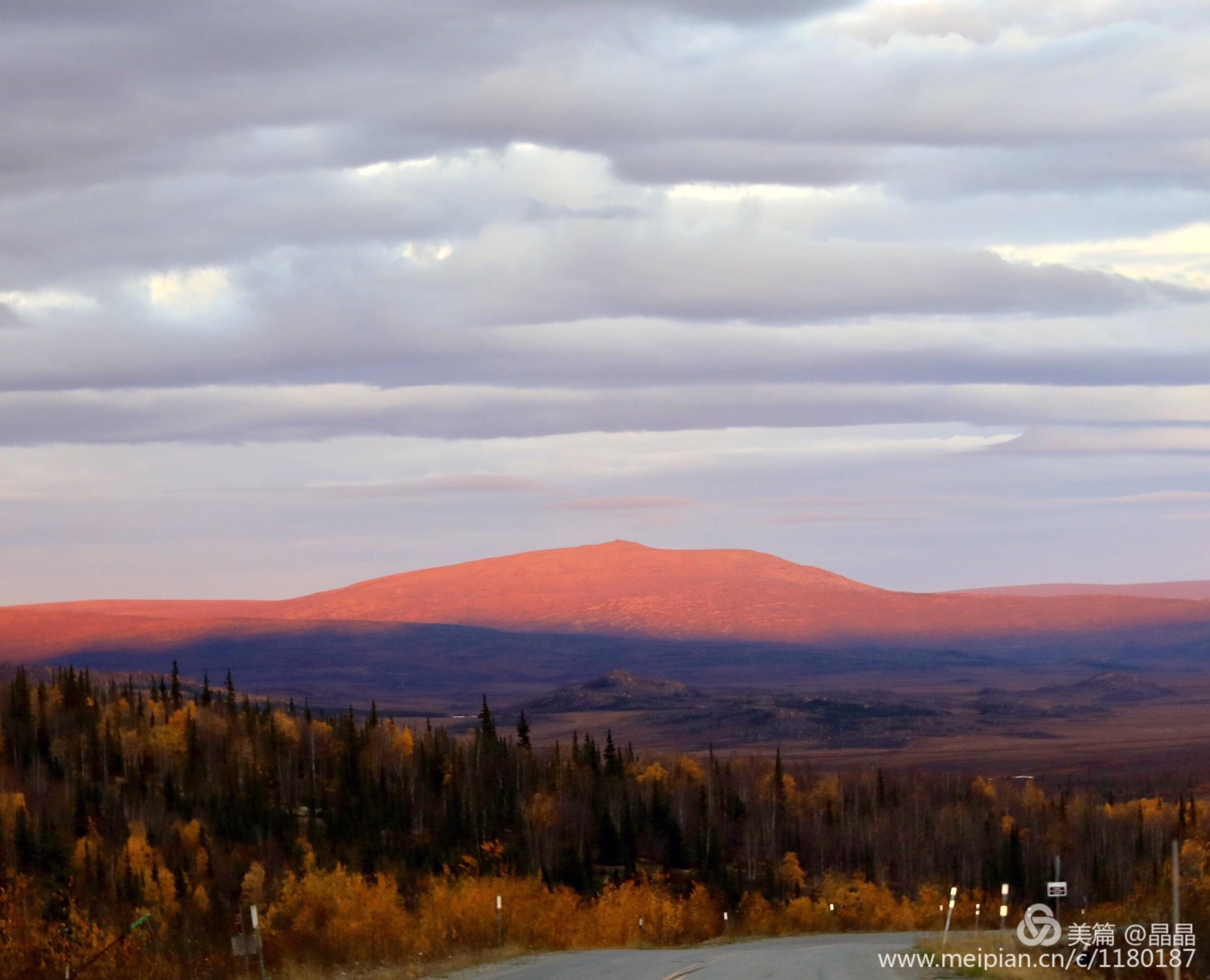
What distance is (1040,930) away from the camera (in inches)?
1594

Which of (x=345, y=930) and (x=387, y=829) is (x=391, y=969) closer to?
(x=345, y=930)

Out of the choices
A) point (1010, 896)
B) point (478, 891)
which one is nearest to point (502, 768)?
point (1010, 896)

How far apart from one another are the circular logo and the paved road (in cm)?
387

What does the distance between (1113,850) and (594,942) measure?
153 meters

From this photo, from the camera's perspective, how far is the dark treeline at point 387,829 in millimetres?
147500

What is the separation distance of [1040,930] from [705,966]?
9.14 metres

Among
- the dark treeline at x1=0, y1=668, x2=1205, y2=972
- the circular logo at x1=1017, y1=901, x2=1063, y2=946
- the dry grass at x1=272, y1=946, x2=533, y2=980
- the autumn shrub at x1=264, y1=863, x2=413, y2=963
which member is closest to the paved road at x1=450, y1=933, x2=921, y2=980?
the dry grass at x1=272, y1=946, x2=533, y2=980

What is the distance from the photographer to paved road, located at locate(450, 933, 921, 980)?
34.9m

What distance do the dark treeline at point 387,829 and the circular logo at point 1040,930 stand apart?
299ft

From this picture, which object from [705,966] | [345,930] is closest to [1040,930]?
[705,966]

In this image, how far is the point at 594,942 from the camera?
5606cm

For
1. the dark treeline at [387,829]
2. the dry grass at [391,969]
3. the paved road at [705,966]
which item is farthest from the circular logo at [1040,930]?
the dark treeline at [387,829]

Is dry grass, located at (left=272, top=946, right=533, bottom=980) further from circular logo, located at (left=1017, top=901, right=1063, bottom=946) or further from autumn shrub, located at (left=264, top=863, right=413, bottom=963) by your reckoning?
circular logo, located at (left=1017, top=901, right=1063, bottom=946)

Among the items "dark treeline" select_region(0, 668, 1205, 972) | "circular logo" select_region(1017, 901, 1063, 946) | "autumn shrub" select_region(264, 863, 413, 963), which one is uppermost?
"circular logo" select_region(1017, 901, 1063, 946)
